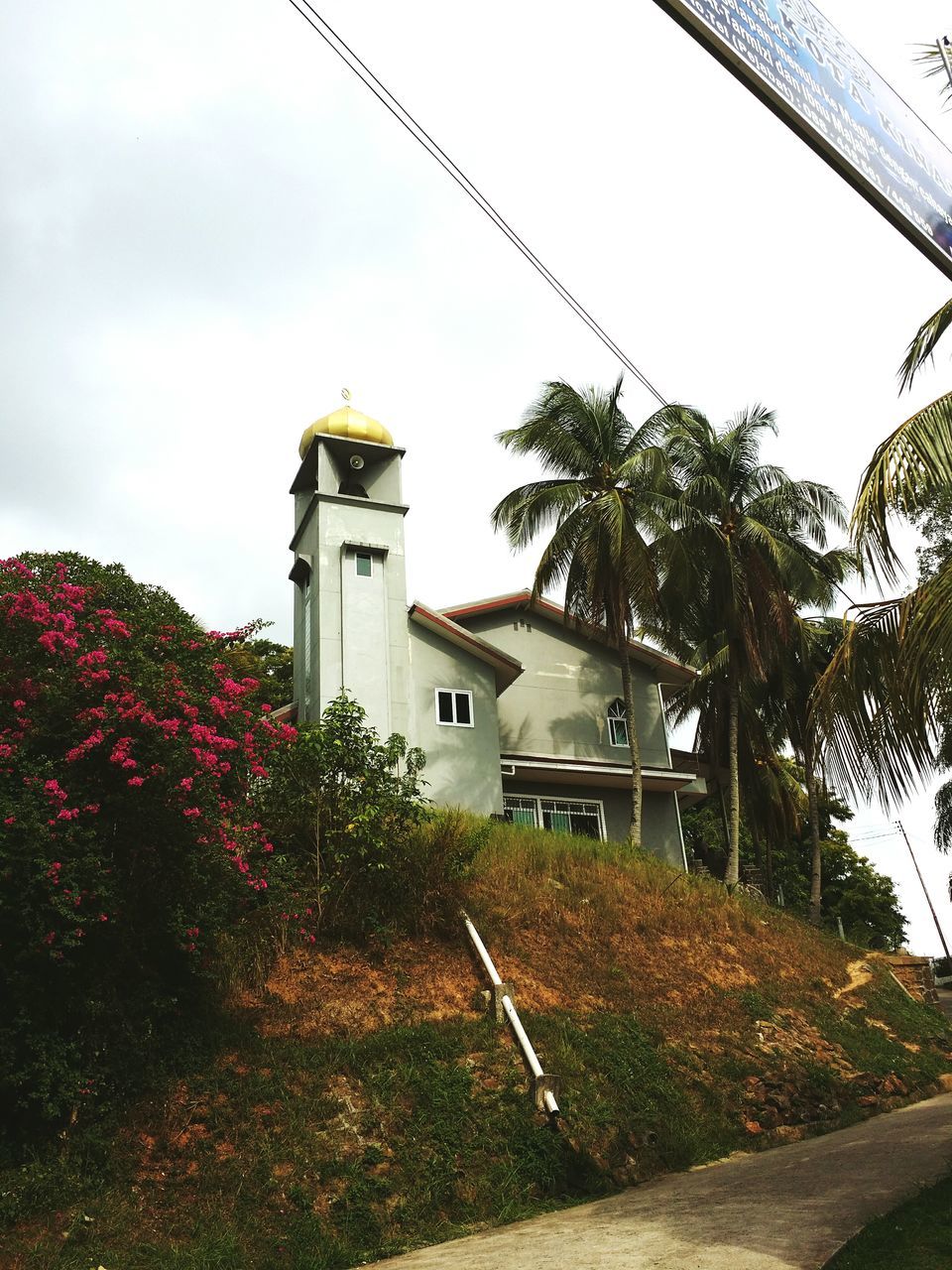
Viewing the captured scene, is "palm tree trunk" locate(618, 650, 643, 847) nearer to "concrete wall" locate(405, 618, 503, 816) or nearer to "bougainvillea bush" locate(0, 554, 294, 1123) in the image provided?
"concrete wall" locate(405, 618, 503, 816)

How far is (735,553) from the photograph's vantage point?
28125mm

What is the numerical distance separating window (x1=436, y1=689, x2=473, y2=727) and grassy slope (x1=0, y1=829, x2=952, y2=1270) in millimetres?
5502

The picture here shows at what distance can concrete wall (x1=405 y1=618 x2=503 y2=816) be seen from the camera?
25219mm

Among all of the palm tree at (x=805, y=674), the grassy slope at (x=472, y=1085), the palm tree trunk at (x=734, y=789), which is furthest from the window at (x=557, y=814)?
the grassy slope at (x=472, y=1085)

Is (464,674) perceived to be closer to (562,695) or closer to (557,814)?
(562,695)

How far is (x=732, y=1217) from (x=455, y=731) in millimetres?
16955

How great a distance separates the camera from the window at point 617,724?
29.4 m

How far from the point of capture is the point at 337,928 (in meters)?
15.9

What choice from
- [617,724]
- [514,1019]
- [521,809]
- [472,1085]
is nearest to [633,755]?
[617,724]

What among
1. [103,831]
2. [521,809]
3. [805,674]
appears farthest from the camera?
[805,674]

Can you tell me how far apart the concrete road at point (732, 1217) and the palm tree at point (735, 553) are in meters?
14.6

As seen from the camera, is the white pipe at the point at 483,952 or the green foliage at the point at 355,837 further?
the green foliage at the point at 355,837

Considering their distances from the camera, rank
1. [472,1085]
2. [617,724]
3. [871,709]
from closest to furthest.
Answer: [871,709] < [472,1085] < [617,724]

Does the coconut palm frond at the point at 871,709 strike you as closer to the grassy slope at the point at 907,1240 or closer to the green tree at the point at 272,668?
the grassy slope at the point at 907,1240
